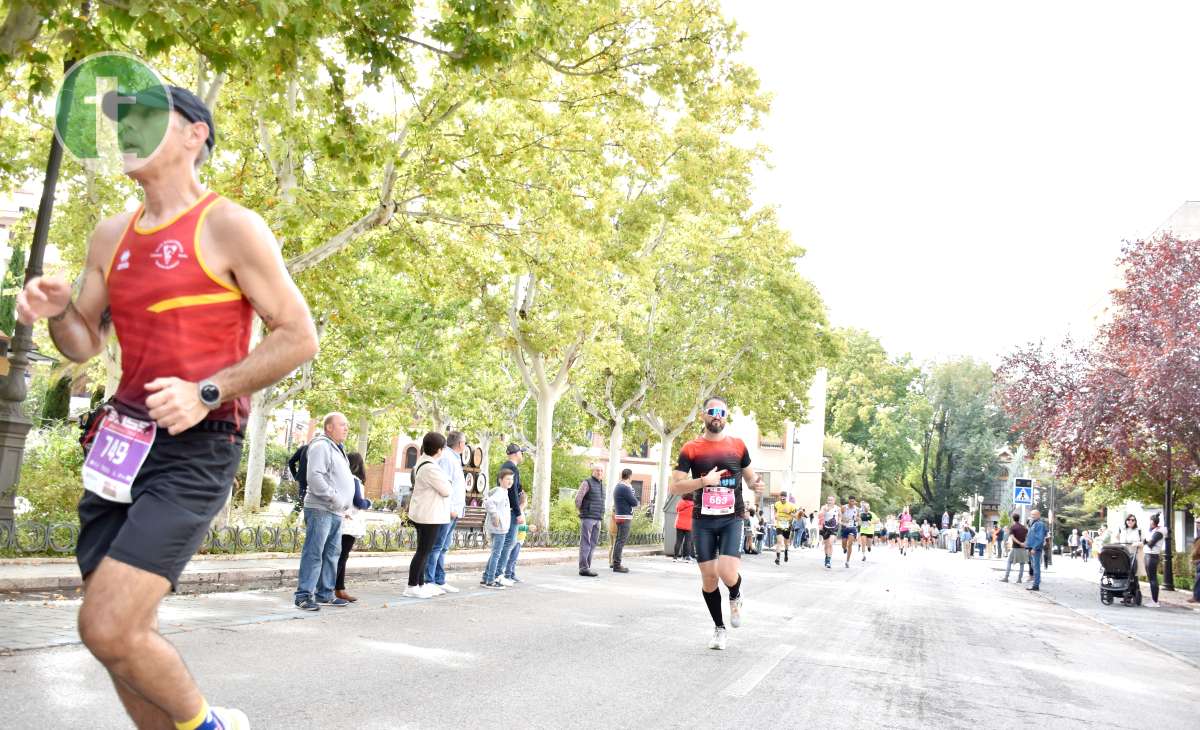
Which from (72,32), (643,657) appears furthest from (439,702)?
(72,32)

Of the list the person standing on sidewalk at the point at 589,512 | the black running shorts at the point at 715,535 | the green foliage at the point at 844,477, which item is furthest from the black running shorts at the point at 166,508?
the green foliage at the point at 844,477

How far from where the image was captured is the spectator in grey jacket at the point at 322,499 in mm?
10539

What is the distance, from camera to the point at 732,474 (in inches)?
360

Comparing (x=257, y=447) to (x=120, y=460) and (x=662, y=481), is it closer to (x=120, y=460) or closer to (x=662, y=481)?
(x=662, y=481)

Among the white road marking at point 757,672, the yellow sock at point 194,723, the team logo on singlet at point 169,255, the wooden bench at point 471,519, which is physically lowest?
the white road marking at point 757,672

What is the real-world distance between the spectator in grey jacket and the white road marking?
4397 millimetres

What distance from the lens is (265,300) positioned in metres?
3.02

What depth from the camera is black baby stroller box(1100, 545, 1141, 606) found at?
72.0 ft

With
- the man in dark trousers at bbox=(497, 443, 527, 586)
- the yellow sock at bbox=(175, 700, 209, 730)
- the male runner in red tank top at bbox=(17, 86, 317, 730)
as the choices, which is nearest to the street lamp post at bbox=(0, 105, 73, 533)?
the man in dark trousers at bbox=(497, 443, 527, 586)

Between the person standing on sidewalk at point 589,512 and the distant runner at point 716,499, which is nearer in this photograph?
the distant runner at point 716,499

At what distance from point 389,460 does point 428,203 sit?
55982 mm

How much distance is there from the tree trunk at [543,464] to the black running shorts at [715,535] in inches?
691

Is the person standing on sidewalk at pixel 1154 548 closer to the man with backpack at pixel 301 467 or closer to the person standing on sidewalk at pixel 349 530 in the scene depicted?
the person standing on sidewalk at pixel 349 530

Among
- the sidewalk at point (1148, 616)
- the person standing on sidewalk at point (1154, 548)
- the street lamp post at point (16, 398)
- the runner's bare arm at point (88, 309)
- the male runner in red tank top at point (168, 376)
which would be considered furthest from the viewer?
the person standing on sidewalk at point (1154, 548)
